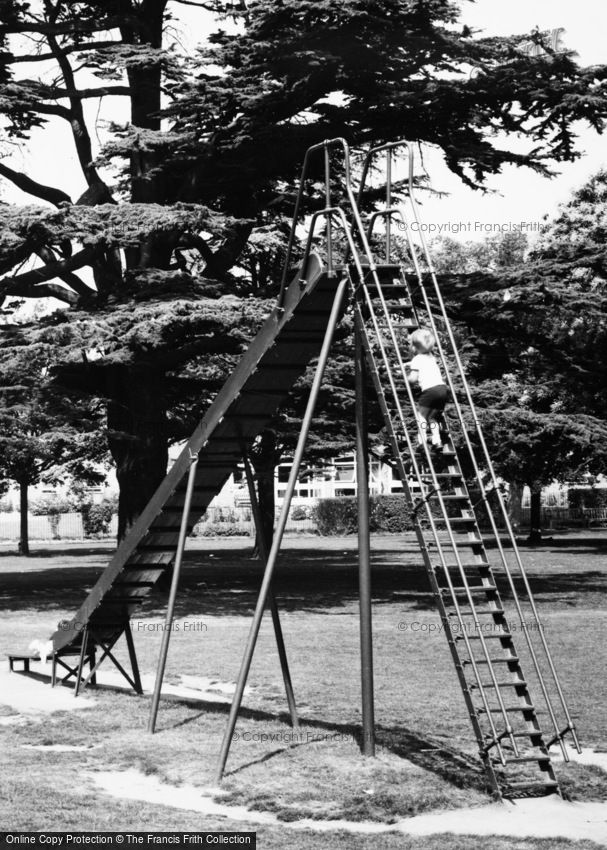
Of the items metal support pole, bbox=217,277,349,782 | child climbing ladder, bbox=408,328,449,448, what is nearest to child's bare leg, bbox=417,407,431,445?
child climbing ladder, bbox=408,328,449,448

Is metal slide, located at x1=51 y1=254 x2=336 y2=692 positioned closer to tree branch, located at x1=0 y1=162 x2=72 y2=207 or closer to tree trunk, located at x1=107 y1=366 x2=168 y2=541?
tree trunk, located at x1=107 y1=366 x2=168 y2=541

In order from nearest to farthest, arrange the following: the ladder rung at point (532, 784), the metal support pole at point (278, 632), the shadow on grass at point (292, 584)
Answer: the ladder rung at point (532, 784)
the metal support pole at point (278, 632)
the shadow on grass at point (292, 584)

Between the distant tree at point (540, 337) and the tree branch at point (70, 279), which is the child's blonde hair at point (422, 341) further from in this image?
the tree branch at point (70, 279)

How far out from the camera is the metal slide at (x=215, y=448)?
1045 cm

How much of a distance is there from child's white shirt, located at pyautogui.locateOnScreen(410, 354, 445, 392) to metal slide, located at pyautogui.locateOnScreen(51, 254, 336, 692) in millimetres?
926

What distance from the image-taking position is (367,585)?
10211mm

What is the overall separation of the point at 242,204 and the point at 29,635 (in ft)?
35.7

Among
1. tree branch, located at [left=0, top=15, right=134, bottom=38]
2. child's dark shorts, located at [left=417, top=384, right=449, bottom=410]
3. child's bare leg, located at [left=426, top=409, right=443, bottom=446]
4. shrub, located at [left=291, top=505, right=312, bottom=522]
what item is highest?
tree branch, located at [left=0, top=15, right=134, bottom=38]

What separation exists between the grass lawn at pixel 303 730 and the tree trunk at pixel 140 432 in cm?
258

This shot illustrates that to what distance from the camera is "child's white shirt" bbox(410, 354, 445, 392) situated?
983 cm

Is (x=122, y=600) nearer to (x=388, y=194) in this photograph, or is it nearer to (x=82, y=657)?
(x=82, y=657)

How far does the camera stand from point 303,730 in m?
11.2

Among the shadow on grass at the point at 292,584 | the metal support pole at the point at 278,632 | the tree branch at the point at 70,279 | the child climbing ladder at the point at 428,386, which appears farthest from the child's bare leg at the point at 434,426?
the tree branch at the point at 70,279

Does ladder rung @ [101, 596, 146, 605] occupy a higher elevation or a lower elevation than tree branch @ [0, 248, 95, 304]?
lower
